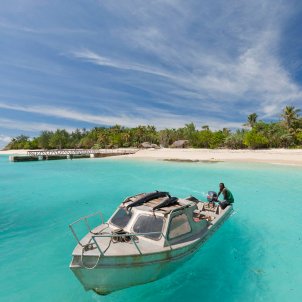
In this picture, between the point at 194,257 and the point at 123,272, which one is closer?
the point at 123,272

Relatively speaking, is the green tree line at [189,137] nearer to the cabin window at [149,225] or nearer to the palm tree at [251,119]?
the palm tree at [251,119]

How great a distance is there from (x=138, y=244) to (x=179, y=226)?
1.72 metres

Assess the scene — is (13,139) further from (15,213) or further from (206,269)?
(206,269)

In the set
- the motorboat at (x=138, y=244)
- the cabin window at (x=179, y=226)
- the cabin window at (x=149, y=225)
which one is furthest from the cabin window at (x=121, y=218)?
the cabin window at (x=179, y=226)

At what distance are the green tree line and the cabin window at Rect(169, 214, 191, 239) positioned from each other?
72.5m

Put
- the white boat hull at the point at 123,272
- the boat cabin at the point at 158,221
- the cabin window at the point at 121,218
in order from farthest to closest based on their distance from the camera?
the cabin window at the point at 121,218 < the boat cabin at the point at 158,221 < the white boat hull at the point at 123,272

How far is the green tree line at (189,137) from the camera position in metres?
75.6

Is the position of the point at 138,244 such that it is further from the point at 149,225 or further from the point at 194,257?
the point at 194,257

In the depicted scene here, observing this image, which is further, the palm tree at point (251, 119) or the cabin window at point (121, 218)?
the palm tree at point (251, 119)

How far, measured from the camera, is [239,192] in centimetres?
2266

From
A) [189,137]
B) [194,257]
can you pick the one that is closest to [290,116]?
[189,137]

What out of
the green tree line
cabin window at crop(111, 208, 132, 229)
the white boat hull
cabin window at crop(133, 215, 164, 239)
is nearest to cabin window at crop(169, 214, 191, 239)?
cabin window at crop(133, 215, 164, 239)

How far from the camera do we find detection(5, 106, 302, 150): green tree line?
2975 inches

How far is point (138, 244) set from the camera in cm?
716
